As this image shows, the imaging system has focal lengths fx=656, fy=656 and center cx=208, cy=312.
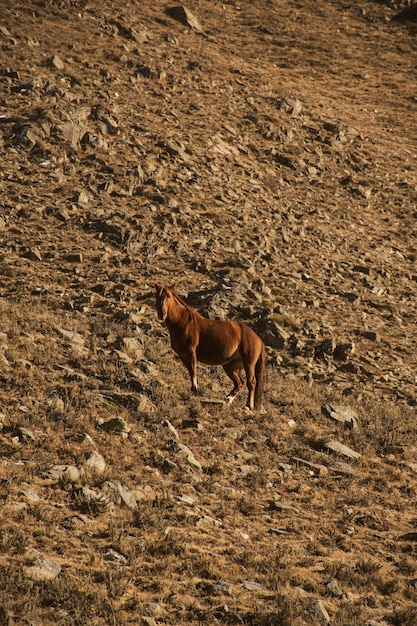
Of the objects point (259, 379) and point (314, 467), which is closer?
point (314, 467)

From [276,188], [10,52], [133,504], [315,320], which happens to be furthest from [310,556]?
[10,52]

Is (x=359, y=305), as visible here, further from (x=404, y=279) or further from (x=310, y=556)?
(x=310, y=556)

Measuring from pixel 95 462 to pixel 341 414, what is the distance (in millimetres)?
6700

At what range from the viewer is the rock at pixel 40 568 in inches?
257

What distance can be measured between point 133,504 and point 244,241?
1546 cm

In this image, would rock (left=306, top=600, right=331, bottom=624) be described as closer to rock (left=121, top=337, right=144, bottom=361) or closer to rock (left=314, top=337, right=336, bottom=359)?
rock (left=121, top=337, right=144, bottom=361)

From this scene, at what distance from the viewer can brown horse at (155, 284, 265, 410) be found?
12.2 meters

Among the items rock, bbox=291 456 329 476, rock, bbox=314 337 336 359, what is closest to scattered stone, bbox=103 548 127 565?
rock, bbox=291 456 329 476

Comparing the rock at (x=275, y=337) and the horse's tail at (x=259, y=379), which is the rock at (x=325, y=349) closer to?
the rock at (x=275, y=337)

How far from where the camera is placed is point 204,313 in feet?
60.0

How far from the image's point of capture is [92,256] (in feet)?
66.1

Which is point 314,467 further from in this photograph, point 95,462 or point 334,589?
point 95,462

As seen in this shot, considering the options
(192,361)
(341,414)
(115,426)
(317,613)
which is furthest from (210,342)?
(317,613)

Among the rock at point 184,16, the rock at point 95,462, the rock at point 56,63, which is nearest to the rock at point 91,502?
the rock at point 95,462
